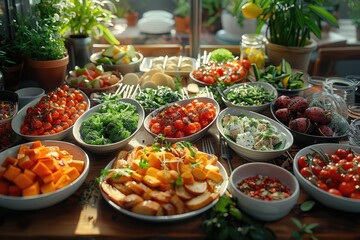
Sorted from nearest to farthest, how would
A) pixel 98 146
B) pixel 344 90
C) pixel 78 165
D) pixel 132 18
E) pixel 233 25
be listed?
pixel 78 165 < pixel 98 146 < pixel 344 90 < pixel 233 25 < pixel 132 18

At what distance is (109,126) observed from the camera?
159 cm

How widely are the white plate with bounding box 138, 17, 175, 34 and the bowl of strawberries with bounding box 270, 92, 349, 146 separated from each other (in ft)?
6.33

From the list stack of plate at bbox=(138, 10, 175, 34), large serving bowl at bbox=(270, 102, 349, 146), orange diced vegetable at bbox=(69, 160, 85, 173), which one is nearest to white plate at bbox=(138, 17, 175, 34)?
stack of plate at bbox=(138, 10, 175, 34)

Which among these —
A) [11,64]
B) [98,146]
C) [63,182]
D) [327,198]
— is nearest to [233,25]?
[11,64]

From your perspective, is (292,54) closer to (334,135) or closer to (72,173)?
(334,135)

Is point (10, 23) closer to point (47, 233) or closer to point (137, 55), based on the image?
point (137, 55)

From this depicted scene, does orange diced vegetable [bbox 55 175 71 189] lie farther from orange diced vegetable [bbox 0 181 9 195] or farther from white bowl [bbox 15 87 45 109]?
white bowl [bbox 15 87 45 109]

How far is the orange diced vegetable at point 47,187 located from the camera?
4.14 ft

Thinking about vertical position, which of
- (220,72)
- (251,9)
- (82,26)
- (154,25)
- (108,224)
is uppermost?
(251,9)

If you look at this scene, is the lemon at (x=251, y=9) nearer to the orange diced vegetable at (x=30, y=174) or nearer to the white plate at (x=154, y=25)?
the white plate at (x=154, y=25)

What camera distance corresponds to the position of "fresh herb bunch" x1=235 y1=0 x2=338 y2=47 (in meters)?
2.36

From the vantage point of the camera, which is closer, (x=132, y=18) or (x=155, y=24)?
(x=155, y=24)

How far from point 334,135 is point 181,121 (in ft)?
2.24

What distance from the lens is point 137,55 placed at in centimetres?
254
